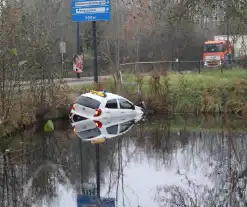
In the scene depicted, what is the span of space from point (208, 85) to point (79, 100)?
30.5 feet

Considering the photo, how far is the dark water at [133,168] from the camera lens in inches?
418

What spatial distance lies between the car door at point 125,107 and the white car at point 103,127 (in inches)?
11.1

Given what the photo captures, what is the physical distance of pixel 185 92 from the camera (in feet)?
90.4

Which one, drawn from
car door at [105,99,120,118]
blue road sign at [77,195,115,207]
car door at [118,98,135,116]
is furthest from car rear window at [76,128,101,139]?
blue road sign at [77,195,115,207]

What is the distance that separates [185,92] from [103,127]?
8059 mm

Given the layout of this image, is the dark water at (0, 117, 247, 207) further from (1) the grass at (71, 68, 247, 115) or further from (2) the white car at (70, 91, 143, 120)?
(1) the grass at (71, 68, 247, 115)

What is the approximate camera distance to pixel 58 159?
1501 centimetres

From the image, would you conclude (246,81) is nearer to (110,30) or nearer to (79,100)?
(79,100)

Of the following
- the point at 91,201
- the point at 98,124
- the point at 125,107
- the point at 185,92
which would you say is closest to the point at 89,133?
the point at 98,124

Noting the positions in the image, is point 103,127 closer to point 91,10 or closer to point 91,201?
point 91,10

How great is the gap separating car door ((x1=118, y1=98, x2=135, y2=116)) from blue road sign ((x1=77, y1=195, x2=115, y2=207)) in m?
13.5

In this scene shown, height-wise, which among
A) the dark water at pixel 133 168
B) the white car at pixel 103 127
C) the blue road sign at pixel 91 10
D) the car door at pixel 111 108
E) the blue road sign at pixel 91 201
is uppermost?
the blue road sign at pixel 91 10

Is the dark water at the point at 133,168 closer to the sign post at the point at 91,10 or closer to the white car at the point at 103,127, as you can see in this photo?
the white car at the point at 103,127

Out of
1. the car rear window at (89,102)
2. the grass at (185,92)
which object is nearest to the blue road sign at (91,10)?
the grass at (185,92)
